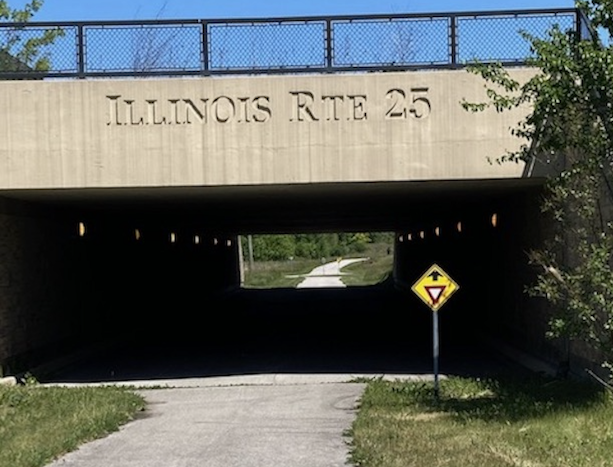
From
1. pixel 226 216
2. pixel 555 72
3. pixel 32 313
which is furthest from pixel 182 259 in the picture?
pixel 555 72

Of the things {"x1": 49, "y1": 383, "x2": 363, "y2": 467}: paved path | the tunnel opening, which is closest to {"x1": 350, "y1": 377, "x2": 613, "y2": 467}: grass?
{"x1": 49, "y1": 383, "x2": 363, "y2": 467}: paved path

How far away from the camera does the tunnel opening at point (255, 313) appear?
48.8 feet

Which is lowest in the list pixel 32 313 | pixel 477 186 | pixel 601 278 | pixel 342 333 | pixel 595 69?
pixel 342 333

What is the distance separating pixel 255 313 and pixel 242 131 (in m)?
17.4

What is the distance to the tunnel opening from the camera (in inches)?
585

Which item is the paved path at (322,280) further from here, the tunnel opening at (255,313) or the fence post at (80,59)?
→ the fence post at (80,59)

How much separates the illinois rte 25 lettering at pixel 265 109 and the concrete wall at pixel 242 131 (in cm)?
2

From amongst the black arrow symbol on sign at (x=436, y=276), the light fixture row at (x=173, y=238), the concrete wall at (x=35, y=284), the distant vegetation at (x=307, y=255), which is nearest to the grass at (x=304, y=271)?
the distant vegetation at (x=307, y=255)

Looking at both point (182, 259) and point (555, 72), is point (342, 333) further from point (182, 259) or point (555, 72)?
point (555, 72)

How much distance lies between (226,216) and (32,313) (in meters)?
9.79

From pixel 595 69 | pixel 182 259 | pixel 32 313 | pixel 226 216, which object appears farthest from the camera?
pixel 182 259

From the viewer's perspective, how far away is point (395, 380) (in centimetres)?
1339

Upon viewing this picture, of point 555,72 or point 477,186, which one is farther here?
point 477,186

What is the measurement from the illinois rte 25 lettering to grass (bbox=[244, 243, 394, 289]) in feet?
122
